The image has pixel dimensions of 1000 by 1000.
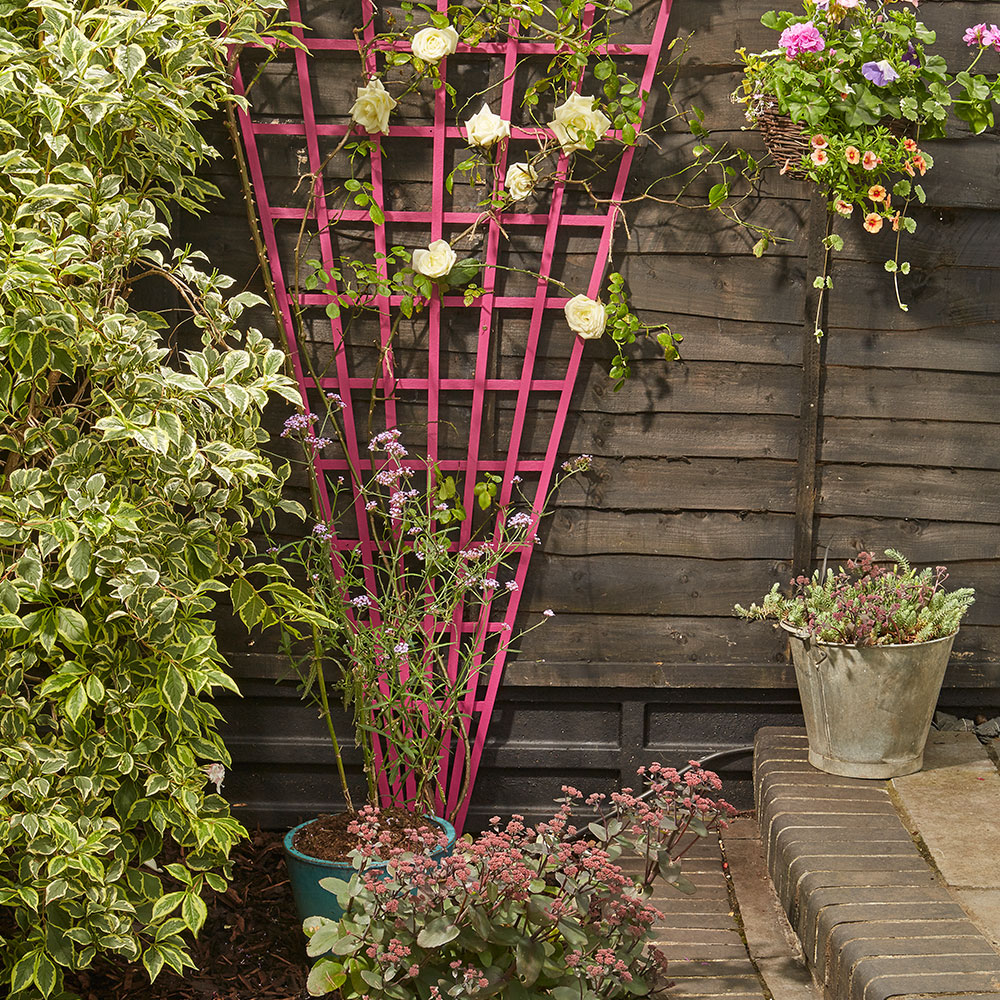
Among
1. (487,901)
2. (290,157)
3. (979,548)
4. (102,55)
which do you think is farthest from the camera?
(979,548)

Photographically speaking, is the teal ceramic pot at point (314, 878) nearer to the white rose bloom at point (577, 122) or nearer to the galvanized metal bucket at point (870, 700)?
the galvanized metal bucket at point (870, 700)

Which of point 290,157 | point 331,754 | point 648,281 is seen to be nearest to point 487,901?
point 331,754

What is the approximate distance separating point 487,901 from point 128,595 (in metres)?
0.85

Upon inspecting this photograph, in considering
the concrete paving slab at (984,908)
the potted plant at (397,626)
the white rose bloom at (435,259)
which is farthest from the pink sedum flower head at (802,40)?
the concrete paving slab at (984,908)

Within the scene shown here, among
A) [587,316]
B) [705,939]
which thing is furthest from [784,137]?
[705,939]

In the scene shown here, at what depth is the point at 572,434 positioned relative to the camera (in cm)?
294

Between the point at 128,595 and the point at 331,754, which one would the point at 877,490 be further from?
the point at 128,595

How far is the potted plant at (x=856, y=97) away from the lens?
8.35 ft

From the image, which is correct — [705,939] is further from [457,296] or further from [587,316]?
[457,296]

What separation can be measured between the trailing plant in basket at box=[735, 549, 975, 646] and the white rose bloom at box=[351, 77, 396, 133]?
158 centimetres

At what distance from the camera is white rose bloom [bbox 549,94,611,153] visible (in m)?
2.68

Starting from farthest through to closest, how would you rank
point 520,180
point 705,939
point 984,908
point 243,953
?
point 520,180 < point 243,953 < point 705,939 < point 984,908

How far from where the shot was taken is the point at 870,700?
8.57ft

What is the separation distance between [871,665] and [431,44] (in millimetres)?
1860
